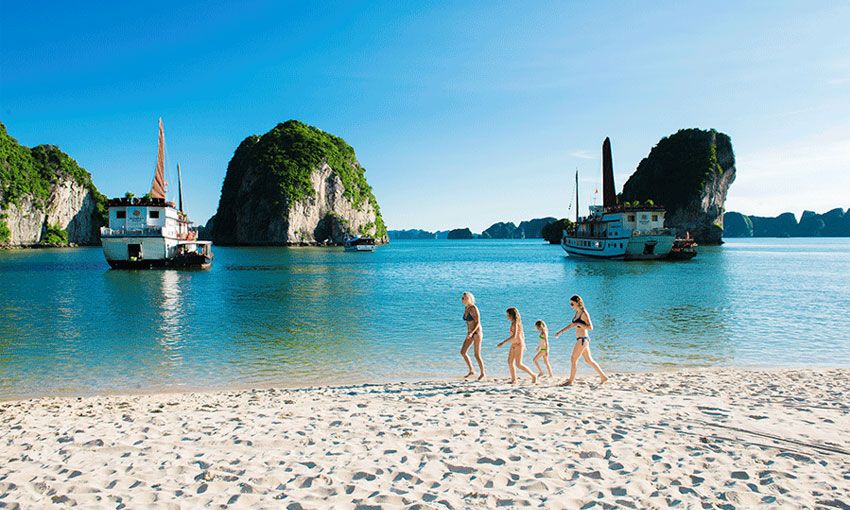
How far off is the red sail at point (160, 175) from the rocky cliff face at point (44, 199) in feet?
236

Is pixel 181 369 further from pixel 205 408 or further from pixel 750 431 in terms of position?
pixel 750 431

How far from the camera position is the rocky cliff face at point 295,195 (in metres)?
161

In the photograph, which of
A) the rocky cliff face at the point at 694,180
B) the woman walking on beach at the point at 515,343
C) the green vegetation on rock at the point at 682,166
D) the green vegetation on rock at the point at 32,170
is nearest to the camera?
the woman walking on beach at the point at 515,343

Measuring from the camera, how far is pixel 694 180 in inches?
6161

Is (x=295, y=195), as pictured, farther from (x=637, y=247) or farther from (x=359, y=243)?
(x=637, y=247)

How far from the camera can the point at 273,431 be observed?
7410 millimetres

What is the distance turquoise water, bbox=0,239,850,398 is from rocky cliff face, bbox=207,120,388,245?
4915 inches

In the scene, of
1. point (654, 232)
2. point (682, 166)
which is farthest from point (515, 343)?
point (682, 166)

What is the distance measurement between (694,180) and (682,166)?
9.03 m

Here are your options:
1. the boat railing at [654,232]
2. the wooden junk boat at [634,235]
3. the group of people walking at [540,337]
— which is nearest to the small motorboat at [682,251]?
the wooden junk boat at [634,235]

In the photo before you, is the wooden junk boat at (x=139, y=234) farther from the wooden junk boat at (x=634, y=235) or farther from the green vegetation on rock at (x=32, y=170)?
the green vegetation on rock at (x=32, y=170)

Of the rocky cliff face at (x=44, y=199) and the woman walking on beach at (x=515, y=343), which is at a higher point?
the rocky cliff face at (x=44, y=199)

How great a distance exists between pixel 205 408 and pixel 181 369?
5.27 meters

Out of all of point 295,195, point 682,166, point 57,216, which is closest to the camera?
point 57,216
